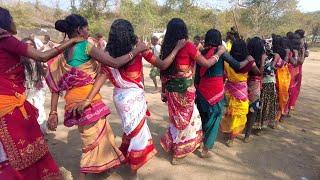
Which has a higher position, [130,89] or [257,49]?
[257,49]

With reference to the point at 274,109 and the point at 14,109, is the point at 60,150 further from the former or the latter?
the point at 274,109

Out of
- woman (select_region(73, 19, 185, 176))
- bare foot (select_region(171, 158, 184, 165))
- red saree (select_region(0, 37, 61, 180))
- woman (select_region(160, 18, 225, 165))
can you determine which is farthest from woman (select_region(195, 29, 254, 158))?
red saree (select_region(0, 37, 61, 180))

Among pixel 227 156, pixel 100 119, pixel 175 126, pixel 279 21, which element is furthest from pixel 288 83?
pixel 279 21

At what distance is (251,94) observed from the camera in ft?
19.5

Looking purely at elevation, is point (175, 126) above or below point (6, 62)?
below

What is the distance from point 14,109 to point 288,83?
17.2 ft

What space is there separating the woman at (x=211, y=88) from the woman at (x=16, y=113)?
7.32 feet

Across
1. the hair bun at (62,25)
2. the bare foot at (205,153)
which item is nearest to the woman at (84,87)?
the hair bun at (62,25)

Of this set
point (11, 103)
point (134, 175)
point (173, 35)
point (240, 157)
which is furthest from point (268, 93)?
point (11, 103)

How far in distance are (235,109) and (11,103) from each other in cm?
358

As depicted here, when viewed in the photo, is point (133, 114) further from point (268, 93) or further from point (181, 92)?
point (268, 93)

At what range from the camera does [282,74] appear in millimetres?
6672

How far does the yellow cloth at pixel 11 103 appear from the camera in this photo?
3066 mm

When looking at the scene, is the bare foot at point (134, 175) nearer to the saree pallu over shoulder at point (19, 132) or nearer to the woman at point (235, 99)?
the saree pallu over shoulder at point (19, 132)
